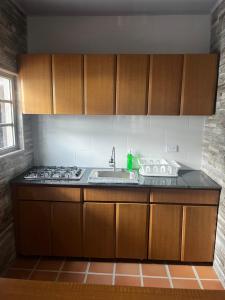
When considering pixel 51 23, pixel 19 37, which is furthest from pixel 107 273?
pixel 51 23

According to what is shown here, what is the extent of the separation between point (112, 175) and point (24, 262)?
4.30 feet

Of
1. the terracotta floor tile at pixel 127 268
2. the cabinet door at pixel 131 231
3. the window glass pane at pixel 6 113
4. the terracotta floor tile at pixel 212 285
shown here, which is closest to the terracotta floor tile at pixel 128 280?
the terracotta floor tile at pixel 127 268

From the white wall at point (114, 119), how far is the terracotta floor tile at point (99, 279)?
122 centimetres

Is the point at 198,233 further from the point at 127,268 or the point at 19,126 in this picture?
the point at 19,126

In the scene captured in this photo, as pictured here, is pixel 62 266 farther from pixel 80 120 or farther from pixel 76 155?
pixel 80 120

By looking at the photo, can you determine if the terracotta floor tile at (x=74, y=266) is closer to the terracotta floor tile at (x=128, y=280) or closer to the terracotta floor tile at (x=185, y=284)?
the terracotta floor tile at (x=128, y=280)

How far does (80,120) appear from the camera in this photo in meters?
2.81

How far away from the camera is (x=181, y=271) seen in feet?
7.54

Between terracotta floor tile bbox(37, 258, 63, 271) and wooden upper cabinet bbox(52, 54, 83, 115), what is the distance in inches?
62.1

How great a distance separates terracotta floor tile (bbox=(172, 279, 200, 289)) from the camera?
2092 millimetres

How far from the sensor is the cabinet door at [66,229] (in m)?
2.33

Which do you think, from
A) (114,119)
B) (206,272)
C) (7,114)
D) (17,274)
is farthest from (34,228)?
(206,272)

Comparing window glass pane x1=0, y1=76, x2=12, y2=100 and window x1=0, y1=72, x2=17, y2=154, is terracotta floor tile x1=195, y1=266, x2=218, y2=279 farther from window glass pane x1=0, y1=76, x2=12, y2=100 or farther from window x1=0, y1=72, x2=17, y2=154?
window glass pane x1=0, y1=76, x2=12, y2=100

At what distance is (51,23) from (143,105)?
148cm
